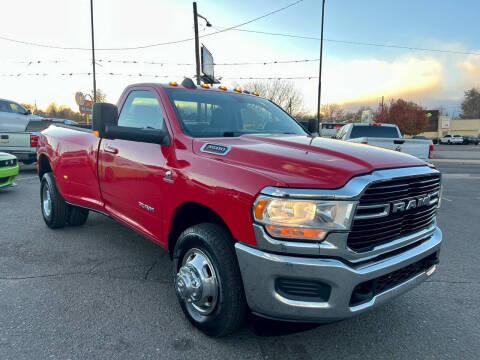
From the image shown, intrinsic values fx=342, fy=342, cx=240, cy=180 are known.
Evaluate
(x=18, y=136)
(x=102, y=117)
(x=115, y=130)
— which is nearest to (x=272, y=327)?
(x=115, y=130)

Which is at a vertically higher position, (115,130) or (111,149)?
(115,130)

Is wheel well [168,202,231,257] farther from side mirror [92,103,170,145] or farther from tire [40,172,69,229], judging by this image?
tire [40,172,69,229]

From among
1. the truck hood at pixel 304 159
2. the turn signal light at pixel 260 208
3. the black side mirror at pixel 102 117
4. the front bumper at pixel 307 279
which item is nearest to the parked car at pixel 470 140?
the truck hood at pixel 304 159

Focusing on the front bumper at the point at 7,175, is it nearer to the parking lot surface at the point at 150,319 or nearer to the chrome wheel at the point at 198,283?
the parking lot surface at the point at 150,319

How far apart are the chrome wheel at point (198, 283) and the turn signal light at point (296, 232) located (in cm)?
60

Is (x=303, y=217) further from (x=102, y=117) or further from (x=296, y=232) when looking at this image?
(x=102, y=117)

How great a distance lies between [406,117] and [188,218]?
5343 centimetres

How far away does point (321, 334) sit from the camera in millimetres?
2504

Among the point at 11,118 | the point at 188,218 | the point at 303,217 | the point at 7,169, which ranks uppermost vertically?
the point at 11,118

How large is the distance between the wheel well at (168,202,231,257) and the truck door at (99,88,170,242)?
15 centimetres

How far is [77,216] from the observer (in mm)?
4902

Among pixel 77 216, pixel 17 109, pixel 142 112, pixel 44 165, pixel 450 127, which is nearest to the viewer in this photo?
pixel 142 112

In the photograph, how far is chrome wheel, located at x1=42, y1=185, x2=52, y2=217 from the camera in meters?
4.78

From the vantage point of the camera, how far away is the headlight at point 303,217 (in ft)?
6.13
